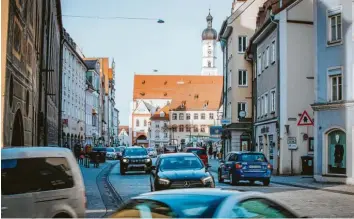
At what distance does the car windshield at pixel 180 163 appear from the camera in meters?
19.5

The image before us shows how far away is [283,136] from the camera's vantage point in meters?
37.8

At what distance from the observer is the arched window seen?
29469mm

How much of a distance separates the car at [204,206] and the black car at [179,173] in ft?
36.1

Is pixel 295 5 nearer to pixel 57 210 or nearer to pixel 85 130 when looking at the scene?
pixel 57 210

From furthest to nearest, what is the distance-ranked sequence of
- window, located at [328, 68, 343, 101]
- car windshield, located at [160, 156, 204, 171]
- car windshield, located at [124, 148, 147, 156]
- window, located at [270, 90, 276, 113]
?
window, located at [270, 90, 276, 113] → car windshield, located at [124, 148, 147, 156] → window, located at [328, 68, 343, 101] → car windshield, located at [160, 156, 204, 171]

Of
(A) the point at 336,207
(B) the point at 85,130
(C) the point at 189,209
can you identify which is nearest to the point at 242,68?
(B) the point at 85,130

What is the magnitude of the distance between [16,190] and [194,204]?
352 centimetres

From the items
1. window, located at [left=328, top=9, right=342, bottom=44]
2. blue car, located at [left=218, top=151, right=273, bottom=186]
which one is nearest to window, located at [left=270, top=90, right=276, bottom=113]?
window, located at [left=328, top=9, right=342, bottom=44]

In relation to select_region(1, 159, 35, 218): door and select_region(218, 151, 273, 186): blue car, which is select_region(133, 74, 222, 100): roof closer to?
select_region(218, 151, 273, 186): blue car

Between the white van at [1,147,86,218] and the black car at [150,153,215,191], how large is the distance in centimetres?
795

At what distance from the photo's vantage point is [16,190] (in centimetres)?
859

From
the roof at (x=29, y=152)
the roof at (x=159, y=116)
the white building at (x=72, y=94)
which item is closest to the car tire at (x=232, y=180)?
the roof at (x=29, y=152)

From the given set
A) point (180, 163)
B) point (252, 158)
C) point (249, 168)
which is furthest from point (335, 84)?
point (180, 163)

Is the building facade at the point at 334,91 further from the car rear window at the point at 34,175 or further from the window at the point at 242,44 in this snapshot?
the window at the point at 242,44
